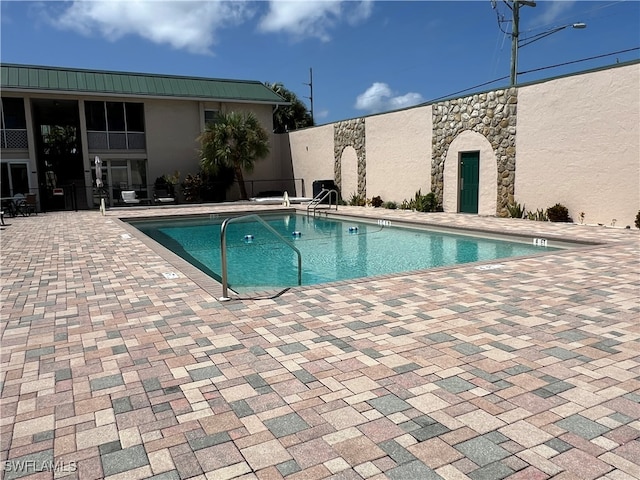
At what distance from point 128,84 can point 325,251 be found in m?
16.4

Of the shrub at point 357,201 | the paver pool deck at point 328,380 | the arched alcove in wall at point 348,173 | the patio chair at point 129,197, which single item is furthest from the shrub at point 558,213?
the patio chair at point 129,197

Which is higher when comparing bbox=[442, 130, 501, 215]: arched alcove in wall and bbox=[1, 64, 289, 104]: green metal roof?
bbox=[1, 64, 289, 104]: green metal roof

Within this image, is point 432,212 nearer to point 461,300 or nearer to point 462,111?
point 462,111

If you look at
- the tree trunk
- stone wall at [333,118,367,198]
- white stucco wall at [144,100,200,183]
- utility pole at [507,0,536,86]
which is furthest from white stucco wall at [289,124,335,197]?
utility pole at [507,0,536,86]

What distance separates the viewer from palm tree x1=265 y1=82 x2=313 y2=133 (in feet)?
125

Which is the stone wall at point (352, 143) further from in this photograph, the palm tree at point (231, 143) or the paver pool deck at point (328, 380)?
the paver pool deck at point (328, 380)

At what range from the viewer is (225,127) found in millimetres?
21875

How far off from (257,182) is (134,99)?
727 cm

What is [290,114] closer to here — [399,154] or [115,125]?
[115,125]

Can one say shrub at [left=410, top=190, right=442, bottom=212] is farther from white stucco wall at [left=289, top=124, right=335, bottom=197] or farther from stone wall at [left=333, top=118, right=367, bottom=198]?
white stucco wall at [left=289, top=124, right=335, bottom=197]

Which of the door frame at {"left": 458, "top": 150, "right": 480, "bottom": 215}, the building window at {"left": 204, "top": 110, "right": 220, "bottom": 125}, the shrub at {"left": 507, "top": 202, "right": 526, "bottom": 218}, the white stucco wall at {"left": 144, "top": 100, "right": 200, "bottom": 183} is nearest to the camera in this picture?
the shrub at {"left": 507, "top": 202, "right": 526, "bottom": 218}

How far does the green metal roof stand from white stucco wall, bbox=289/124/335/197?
277 centimetres

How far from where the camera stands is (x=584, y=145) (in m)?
11.8

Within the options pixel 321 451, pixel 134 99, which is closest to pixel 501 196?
pixel 321 451
